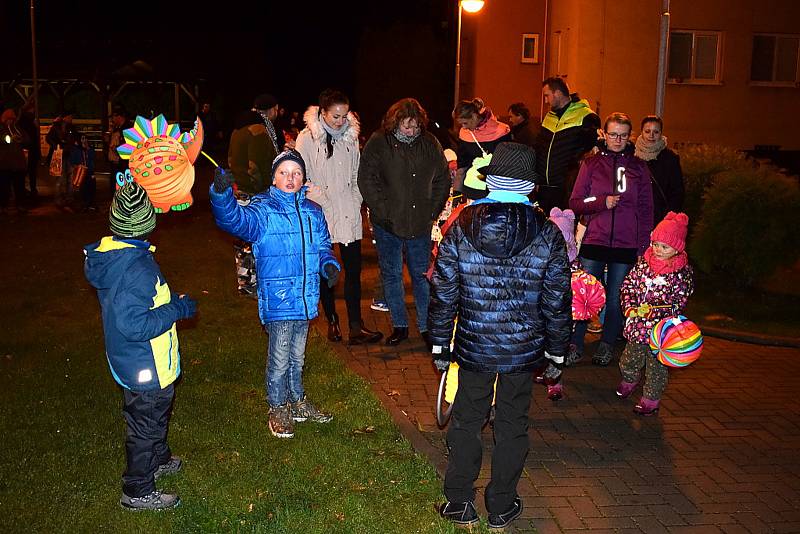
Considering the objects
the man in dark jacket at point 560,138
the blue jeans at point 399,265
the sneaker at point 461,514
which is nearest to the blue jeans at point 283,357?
the sneaker at point 461,514

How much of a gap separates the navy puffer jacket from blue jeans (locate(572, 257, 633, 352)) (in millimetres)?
3372

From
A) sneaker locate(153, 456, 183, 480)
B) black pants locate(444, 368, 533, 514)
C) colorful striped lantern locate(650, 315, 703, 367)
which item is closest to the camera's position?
black pants locate(444, 368, 533, 514)

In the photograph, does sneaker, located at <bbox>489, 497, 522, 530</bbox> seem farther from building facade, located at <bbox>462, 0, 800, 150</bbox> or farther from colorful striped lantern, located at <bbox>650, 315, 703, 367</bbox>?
building facade, located at <bbox>462, 0, 800, 150</bbox>

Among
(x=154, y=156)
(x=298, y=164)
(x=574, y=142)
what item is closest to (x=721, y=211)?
(x=574, y=142)

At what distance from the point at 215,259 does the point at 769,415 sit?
8261mm

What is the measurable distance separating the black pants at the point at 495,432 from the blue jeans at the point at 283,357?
5.26 feet

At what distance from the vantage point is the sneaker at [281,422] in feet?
Result: 19.6

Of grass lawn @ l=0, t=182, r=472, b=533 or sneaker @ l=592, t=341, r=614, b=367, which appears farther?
sneaker @ l=592, t=341, r=614, b=367

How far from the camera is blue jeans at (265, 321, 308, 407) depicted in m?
5.92

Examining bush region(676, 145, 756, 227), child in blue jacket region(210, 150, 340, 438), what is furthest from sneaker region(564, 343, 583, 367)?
bush region(676, 145, 756, 227)

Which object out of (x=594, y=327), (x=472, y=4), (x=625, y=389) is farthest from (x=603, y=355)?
(x=472, y=4)

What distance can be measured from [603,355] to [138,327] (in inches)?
186

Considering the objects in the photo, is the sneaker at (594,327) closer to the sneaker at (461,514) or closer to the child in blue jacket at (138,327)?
the sneaker at (461,514)

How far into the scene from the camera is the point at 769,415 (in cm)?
688
